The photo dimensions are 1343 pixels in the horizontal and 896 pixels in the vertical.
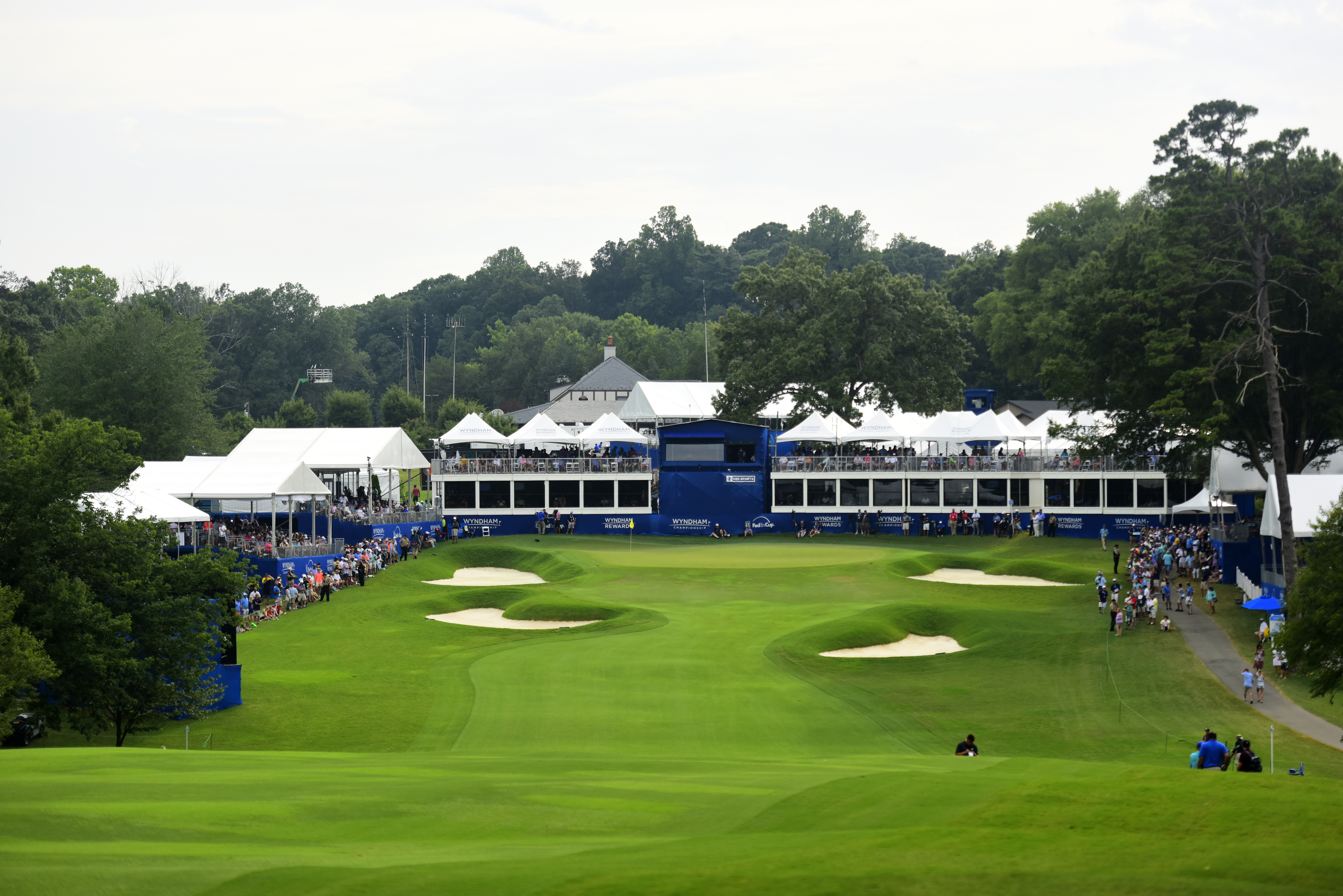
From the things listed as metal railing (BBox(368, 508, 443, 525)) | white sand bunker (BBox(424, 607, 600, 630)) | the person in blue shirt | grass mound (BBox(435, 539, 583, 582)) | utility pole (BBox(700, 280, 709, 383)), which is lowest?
white sand bunker (BBox(424, 607, 600, 630))

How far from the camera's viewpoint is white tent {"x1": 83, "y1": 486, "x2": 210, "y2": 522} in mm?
43156

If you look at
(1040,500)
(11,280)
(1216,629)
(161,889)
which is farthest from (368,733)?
(11,280)

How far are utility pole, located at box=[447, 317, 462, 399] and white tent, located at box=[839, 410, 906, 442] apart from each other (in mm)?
56341

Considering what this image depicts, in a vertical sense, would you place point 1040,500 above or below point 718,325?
below

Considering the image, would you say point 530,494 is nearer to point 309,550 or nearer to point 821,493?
point 821,493

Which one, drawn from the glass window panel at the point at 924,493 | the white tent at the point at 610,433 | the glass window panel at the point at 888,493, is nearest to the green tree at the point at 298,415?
the white tent at the point at 610,433

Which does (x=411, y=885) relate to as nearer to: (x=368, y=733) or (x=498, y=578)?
(x=368, y=733)

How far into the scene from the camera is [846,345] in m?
80.5

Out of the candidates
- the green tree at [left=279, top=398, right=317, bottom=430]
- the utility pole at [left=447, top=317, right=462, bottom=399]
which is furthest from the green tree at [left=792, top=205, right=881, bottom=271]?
the green tree at [left=279, top=398, right=317, bottom=430]

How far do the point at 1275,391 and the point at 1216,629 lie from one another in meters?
8.96

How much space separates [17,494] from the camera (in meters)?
27.9

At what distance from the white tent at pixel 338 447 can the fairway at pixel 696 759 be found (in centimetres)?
1091

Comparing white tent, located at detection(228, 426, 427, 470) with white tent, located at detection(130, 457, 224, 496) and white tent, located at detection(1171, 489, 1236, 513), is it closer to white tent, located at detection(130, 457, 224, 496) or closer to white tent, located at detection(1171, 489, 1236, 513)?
white tent, located at detection(130, 457, 224, 496)

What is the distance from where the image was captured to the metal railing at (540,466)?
69.2m
